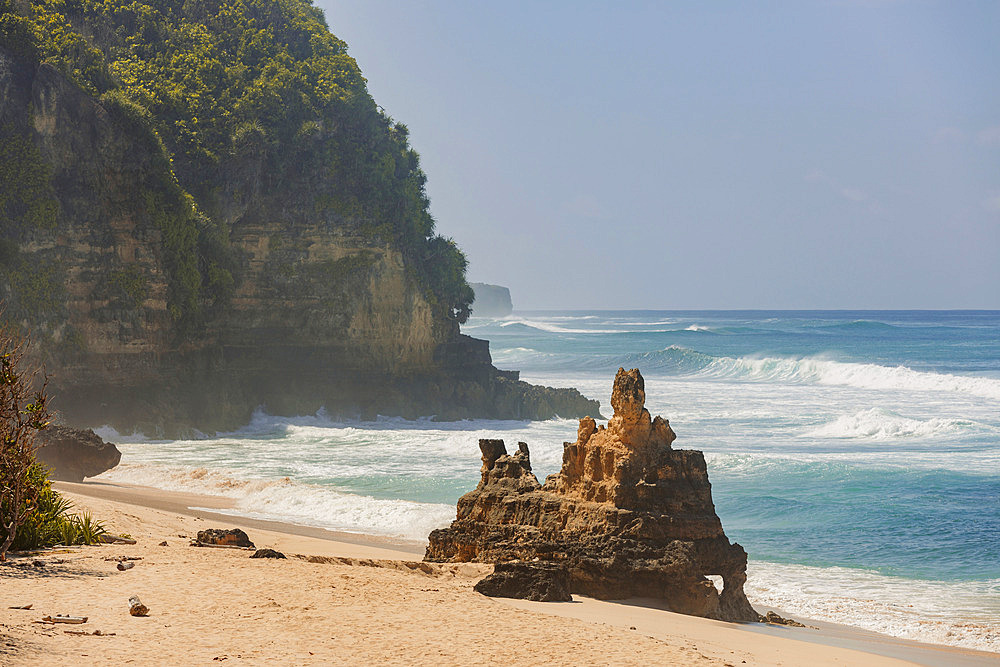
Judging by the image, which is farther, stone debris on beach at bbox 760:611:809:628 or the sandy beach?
stone debris on beach at bbox 760:611:809:628

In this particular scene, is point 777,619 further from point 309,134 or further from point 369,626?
point 309,134

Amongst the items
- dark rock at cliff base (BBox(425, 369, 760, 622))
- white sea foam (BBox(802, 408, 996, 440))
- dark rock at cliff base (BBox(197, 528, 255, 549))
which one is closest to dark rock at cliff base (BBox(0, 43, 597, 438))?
white sea foam (BBox(802, 408, 996, 440))

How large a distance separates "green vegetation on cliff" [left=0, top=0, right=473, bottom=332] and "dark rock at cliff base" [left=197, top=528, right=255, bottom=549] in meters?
19.6

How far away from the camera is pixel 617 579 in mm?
9344

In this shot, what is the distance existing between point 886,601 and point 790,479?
28.6 ft

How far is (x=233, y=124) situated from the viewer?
108 ft

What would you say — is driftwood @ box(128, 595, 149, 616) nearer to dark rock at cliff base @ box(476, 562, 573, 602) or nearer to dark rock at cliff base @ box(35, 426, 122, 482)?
dark rock at cliff base @ box(476, 562, 573, 602)

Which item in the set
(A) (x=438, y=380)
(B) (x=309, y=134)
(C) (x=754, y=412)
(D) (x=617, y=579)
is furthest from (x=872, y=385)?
(D) (x=617, y=579)

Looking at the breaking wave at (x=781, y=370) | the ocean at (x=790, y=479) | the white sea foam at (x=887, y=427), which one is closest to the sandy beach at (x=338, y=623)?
the ocean at (x=790, y=479)

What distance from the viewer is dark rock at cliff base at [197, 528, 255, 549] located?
10.7 m

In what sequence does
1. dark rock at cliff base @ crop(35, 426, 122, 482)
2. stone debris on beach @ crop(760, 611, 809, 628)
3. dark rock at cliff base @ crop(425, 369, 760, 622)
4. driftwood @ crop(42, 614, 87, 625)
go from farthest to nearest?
dark rock at cliff base @ crop(35, 426, 122, 482) < stone debris on beach @ crop(760, 611, 809, 628) < dark rock at cliff base @ crop(425, 369, 760, 622) < driftwood @ crop(42, 614, 87, 625)

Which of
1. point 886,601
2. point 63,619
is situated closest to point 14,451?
point 63,619

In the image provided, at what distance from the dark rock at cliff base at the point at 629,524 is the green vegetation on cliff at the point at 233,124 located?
21678 mm

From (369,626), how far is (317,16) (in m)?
37.4
